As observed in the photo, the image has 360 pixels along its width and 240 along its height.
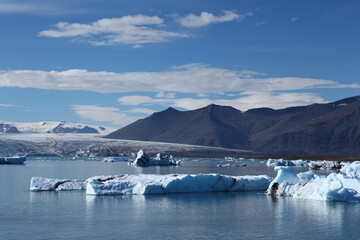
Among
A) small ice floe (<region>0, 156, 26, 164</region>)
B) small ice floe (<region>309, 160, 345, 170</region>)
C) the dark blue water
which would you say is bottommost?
the dark blue water

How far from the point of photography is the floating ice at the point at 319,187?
2801 cm

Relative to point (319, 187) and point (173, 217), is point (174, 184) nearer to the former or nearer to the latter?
point (173, 217)

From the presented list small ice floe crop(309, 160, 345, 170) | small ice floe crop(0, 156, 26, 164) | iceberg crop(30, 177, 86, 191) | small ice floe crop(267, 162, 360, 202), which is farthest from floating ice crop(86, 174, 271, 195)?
small ice floe crop(0, 156, 26, 164)

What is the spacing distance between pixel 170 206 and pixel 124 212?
134 inches

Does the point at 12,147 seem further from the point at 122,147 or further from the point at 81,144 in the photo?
the point at 122,147

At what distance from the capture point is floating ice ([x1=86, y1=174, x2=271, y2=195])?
101 feet

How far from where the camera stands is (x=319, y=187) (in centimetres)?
2880

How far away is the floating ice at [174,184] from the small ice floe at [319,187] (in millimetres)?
3123

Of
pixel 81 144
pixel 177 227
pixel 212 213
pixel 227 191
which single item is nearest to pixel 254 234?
pixel 177 227

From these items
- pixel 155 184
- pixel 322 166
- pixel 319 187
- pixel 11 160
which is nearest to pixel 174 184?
pixel 155 184

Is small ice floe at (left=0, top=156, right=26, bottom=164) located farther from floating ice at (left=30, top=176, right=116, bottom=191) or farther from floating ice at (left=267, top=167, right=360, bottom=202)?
floating ice at (left=267, top=167, right=360, bottom=202)

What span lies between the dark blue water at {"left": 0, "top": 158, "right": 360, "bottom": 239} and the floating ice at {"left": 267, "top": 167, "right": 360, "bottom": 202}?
688mm

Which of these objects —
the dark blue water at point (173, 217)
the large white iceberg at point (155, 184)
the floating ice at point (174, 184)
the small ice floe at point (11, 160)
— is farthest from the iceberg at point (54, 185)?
the small ice floe at point (11, 160)

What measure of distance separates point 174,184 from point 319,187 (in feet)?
31.0
